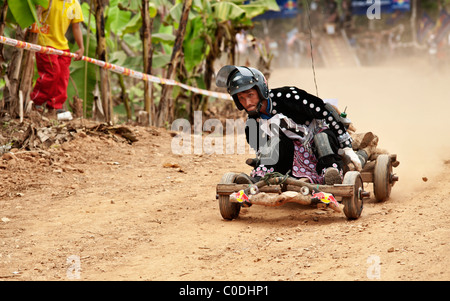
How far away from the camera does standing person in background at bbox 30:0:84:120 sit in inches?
334

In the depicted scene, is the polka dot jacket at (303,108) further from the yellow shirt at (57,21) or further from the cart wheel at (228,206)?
the yellow shirt at (57,21)

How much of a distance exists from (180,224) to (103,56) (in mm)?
4589

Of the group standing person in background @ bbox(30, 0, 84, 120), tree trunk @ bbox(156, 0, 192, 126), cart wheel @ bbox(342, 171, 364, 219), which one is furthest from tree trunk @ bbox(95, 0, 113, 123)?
cart wheel @ bbox(342, 171, 364, 219)

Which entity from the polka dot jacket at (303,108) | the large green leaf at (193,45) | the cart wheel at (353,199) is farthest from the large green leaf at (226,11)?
the cart wheel at (353,199)

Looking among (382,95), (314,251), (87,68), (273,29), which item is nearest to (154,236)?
(314,251)

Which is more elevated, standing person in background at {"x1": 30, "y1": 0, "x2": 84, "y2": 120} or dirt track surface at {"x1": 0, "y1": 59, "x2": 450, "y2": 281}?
standing person in background at {"x1": 30, "y1": 0, "x2": 84, "y2": 120}

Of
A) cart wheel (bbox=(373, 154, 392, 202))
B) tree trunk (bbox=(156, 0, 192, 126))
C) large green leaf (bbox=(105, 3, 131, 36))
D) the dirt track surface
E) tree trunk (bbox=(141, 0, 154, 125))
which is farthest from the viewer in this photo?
large green leaf (bbox=(105, 3, 131, 36))

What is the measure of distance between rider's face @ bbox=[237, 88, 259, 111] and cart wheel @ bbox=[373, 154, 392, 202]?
1364 mm

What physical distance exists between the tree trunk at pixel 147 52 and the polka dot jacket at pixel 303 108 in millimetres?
4724

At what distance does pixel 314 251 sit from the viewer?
452 centimetres

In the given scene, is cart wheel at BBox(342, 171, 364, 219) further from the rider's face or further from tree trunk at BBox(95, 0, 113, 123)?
tree trunk at BBox(95, 0, 113, 123)

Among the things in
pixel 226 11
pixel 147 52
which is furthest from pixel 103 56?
pixel 226 11

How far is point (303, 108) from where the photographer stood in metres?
5.72

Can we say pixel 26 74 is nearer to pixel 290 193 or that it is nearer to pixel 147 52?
pixel 147 52
